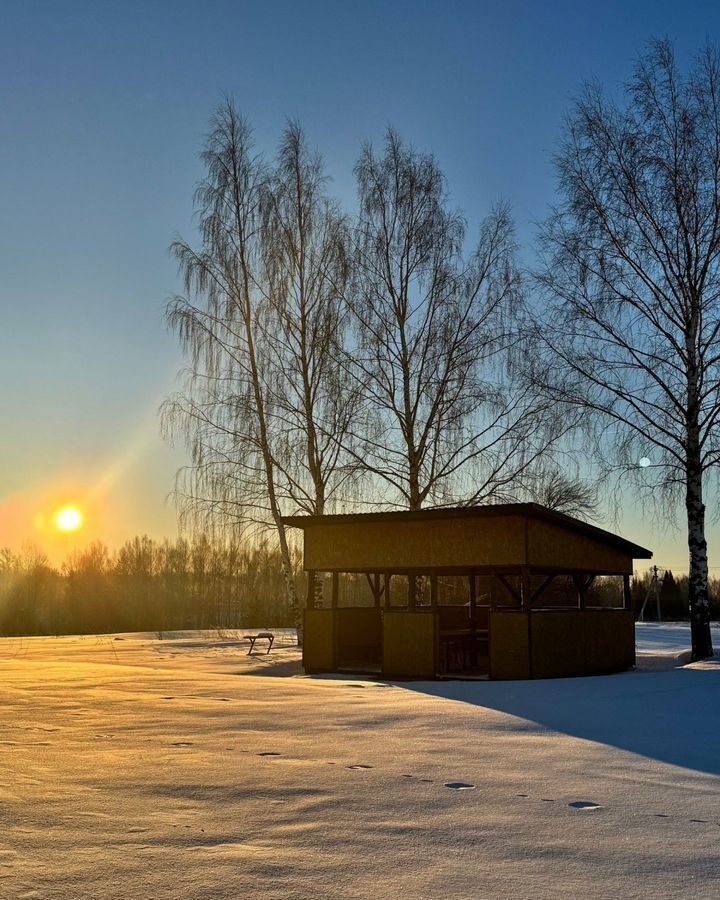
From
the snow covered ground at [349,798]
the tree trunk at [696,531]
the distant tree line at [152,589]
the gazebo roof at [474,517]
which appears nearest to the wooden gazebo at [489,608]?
the gazebo roof at [474,517]

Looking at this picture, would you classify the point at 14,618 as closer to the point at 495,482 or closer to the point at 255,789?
the point at 495,482

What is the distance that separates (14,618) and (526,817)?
54.7 meters

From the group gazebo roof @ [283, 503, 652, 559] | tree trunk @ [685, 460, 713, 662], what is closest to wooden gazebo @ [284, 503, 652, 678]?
gazebo roof @ [283, 503, 652, 559]

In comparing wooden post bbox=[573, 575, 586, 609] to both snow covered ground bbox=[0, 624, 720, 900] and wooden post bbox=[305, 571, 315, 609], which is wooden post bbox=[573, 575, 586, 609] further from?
snow covered ground bbox=[0, 624, 720, 900]

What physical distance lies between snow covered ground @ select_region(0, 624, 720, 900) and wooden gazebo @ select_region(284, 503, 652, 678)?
610 cm

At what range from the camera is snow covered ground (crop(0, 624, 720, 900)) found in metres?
3.38

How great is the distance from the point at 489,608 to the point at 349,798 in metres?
13.1

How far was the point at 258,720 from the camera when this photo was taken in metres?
7.12

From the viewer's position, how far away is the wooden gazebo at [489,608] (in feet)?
49.1

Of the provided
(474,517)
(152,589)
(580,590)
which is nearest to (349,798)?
(474,517)

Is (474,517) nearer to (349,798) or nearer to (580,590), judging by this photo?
(580,590)

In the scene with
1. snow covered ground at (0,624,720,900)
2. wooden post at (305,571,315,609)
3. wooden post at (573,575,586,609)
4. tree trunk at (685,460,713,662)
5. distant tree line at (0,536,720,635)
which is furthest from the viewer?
distant tree line at (0,536,720,635)

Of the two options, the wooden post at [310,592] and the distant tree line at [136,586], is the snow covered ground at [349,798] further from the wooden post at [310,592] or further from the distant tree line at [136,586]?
the distant tree line at [136,586]

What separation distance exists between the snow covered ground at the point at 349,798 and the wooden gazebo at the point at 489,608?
6102 mm
